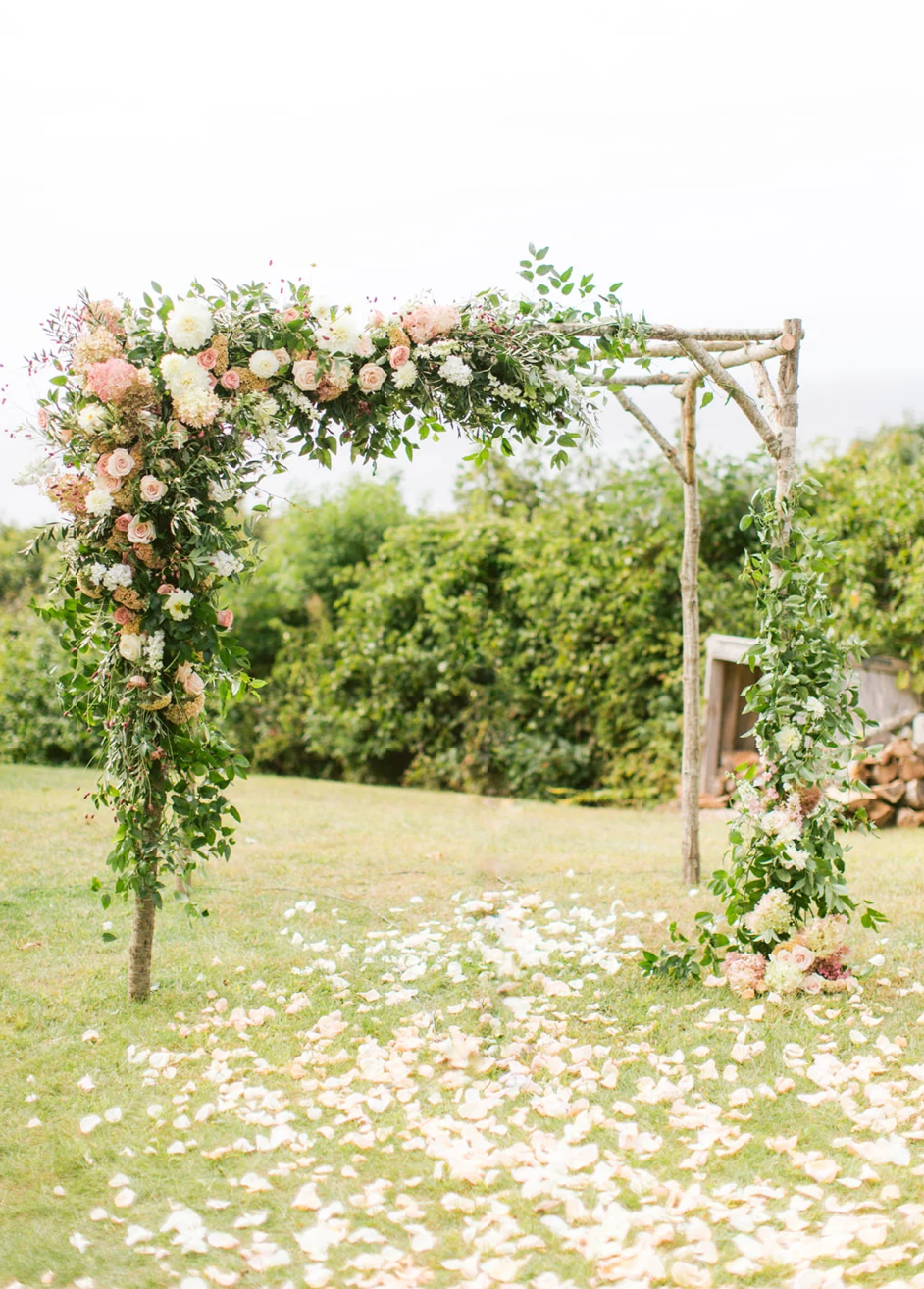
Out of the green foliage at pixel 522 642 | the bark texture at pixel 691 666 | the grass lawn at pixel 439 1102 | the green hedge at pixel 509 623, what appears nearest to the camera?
the grass lawn at pixel 439 1102

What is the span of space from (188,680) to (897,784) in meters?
5.30

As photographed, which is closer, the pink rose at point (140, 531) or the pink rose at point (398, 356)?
the pink rose at point (140, 531)

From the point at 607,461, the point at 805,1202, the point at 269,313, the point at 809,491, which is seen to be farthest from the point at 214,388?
the point at 607,461

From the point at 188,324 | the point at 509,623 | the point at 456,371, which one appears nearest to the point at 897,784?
the point at 509,623

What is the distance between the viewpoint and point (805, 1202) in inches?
101

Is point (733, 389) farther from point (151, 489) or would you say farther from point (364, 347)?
point (151, 489)

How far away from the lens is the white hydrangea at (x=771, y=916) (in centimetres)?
385

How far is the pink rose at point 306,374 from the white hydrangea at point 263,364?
79mm

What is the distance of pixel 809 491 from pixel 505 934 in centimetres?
220

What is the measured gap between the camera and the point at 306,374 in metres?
3.50

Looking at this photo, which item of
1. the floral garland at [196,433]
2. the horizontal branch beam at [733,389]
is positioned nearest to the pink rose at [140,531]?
the floral garland at [196,433]

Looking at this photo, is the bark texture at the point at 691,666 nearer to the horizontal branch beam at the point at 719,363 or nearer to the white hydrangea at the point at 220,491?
the horizontal branch beam at the point at 719,363

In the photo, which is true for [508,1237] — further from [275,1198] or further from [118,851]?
[118,851]

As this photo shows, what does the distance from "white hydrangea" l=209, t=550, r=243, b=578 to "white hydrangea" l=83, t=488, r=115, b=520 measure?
0.35 meters
